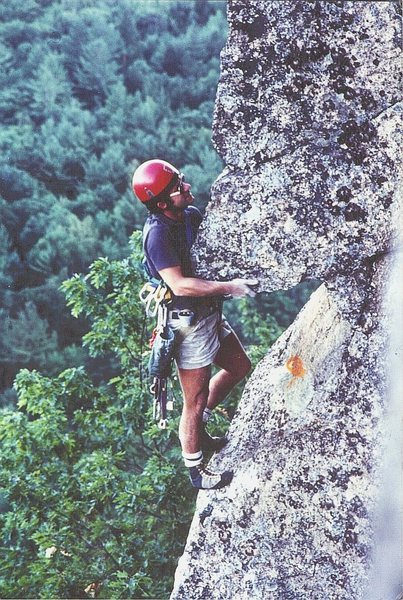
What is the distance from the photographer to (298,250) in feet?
14.2

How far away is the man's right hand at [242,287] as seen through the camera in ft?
14.4

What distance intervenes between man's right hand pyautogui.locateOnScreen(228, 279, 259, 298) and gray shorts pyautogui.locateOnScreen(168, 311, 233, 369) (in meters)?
0.54

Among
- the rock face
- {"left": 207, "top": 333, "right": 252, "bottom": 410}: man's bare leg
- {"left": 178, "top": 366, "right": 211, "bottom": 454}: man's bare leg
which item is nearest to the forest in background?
{"left": 207, "top": 333, "right": 252, "bottom": 410}: man's bare leg

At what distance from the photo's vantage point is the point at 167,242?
4469 mm

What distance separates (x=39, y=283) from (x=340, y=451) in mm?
12107

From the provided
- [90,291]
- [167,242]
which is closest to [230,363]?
[167,242]

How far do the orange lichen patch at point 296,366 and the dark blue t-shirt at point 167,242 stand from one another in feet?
3.29

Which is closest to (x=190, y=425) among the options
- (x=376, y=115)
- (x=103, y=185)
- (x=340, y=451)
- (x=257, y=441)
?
(x=257, y=441)

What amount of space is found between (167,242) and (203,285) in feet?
1.03

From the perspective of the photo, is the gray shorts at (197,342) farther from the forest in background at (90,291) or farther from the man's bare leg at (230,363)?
the forest in background at (90,291)

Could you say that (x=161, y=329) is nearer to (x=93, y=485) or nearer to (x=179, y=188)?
(x=179, y=188)

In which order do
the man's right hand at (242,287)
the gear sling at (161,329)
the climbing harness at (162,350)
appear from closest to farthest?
the man's right hand at (242,287), the gear sling at (161,329), the climbing harness at (162,350)

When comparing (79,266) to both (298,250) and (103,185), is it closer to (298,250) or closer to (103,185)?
(103,185)

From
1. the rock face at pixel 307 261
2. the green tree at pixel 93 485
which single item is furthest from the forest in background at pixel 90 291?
the rock face at pixel 307 261
